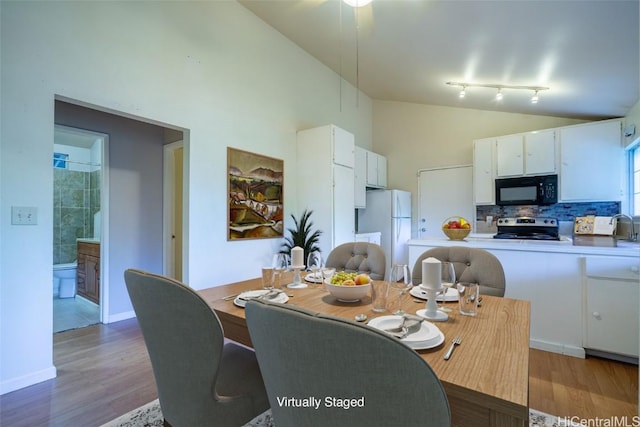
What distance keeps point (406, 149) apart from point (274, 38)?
9.91 ft

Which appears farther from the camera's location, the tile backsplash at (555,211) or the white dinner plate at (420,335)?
the tile backsplash at (555,211)

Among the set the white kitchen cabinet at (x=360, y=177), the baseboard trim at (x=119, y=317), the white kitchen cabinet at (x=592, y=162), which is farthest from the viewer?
the white kitchen cabinet at (x=360, y=177)

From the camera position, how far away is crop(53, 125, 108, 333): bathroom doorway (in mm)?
3582

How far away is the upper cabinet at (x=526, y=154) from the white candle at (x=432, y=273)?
12.6ft

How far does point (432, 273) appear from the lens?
43.1 inches

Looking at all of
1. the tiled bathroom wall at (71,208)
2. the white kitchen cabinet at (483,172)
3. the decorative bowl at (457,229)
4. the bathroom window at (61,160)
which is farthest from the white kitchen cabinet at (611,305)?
the bathroom window at (61,160)

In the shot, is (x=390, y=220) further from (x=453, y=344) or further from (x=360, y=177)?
(x=453, y=344)

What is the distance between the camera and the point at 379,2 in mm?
2615

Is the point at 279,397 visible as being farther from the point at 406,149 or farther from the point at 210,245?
the point at 406,149

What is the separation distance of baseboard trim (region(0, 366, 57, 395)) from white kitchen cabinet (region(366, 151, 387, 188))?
14.2ft

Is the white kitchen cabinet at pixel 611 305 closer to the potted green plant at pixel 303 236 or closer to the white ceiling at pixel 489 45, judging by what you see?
the white ceiling at pixel 489 45

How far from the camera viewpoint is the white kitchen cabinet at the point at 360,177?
4617 millimetres

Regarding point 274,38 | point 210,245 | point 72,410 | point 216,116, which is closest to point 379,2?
point 274,38

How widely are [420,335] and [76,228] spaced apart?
528 centimetres
